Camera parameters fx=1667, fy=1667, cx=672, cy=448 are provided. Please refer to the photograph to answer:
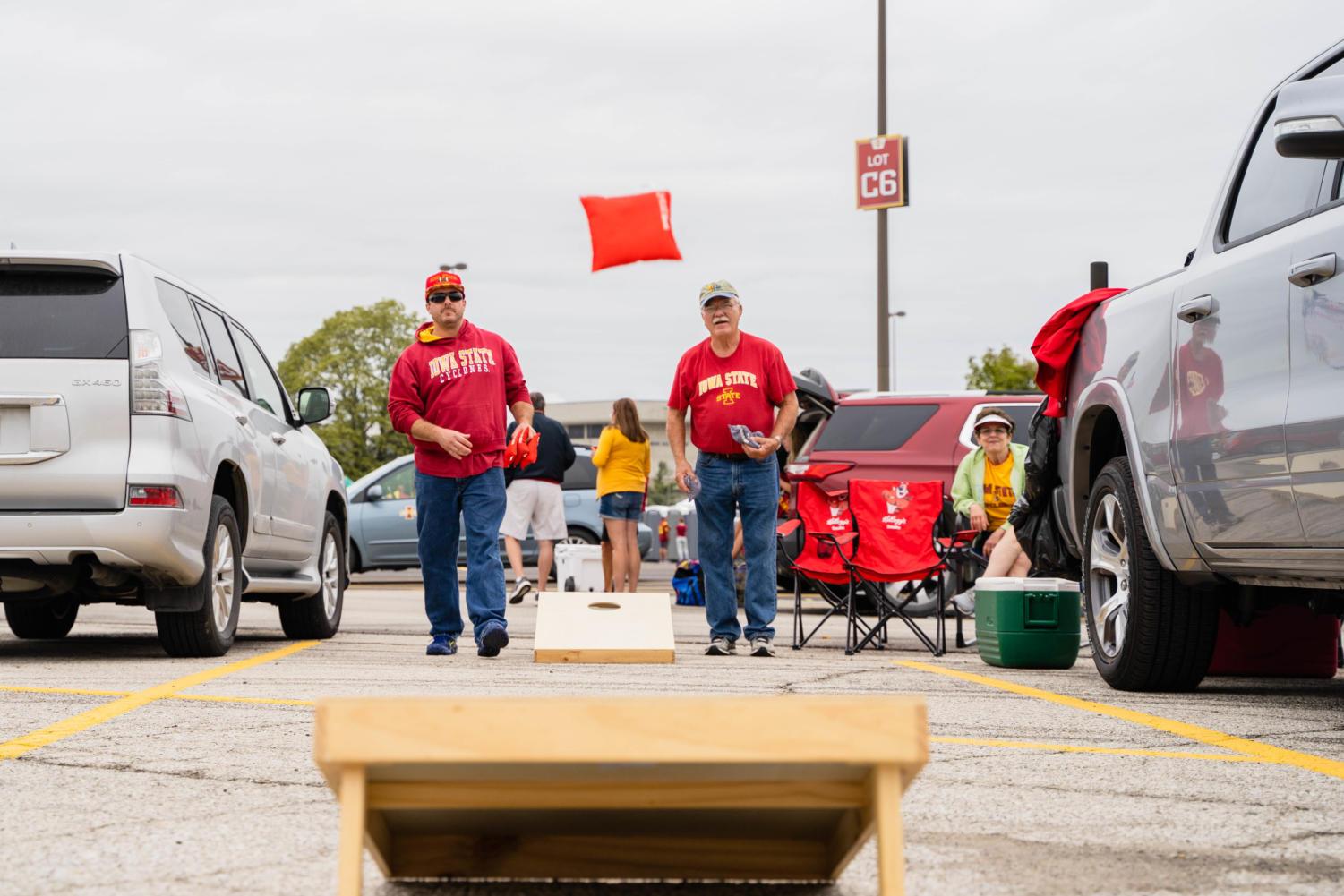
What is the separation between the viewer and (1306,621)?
22.5 feet

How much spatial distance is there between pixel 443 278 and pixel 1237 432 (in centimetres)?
427

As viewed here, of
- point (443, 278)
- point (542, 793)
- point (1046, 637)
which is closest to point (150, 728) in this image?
point (542, 793)

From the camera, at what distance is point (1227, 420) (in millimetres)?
4922

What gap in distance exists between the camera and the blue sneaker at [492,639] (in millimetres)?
7766

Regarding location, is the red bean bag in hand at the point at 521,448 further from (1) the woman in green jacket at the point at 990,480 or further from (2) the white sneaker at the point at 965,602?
(1) the woman in green jacket at the point at 990,480

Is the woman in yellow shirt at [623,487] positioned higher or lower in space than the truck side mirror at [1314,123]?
lower

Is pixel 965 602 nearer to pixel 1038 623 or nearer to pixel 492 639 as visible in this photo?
pixel 1038 623

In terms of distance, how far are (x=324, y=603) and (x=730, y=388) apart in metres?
2.93

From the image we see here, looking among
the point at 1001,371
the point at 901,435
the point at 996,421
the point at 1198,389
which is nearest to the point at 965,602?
the point at 996,421

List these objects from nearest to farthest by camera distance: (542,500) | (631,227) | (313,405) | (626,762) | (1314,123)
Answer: (626,762)
(1314,123)
(313,405)
(542,500)
(631,227)

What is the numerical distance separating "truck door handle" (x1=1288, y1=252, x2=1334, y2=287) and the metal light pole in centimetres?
1493

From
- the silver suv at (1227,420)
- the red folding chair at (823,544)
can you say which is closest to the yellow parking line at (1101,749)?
the silver suv at (1227,420)

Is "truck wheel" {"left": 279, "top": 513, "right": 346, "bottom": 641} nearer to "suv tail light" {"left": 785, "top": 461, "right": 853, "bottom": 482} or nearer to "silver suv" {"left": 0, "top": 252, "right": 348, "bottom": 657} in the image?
"silver suv" {"left": 0, "top": 252, "right": 348, "bottom": 657}

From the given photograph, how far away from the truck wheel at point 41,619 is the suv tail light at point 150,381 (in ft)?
7.77
